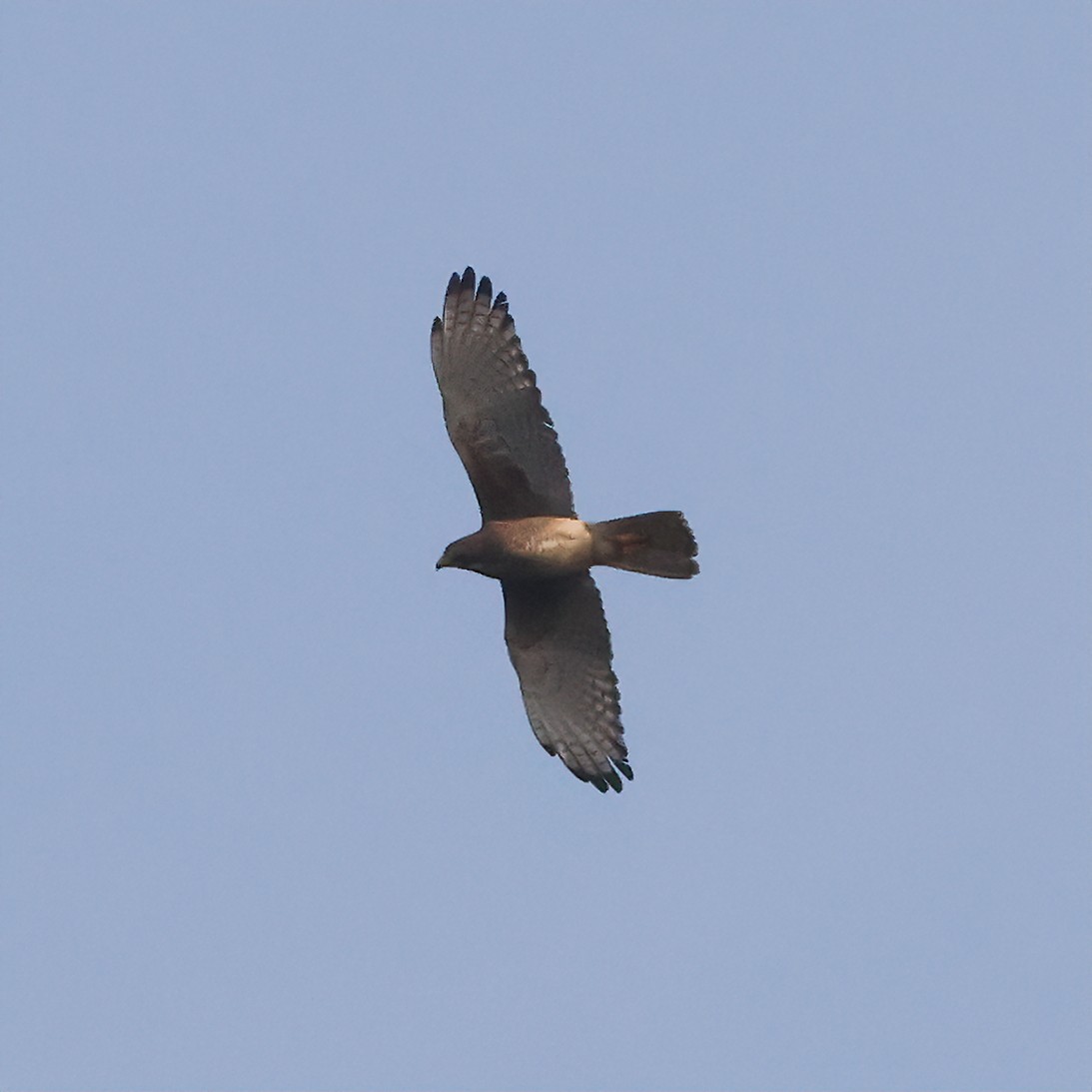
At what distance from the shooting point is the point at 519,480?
509 inches

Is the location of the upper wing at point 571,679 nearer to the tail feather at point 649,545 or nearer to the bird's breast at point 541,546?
the bird's breast at point 541,546

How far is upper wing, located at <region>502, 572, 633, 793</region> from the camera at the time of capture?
1315 centimetres

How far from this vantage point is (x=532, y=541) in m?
12.8

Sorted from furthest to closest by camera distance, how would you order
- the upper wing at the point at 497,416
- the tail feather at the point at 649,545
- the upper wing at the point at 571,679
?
the upper wing at the point at 571,679 → the upper wing at the point at 497,416 → the tail feather at the point at 649,545

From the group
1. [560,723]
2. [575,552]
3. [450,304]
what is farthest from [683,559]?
[450,304]

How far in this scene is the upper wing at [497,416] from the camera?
12.9 metres

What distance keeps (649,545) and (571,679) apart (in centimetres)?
125

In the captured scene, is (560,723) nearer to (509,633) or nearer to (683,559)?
(509,633)

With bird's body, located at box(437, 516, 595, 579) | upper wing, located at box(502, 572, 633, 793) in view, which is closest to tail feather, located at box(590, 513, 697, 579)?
bird's body, located at box(437, 516, 595, 579)

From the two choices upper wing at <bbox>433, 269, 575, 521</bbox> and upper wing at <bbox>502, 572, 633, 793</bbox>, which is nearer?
upper wing at <bbox>433, 269, 575, 521</bbox>

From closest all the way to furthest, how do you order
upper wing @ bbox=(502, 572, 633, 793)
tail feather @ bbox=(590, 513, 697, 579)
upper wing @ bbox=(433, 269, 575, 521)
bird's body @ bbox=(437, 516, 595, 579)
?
tail feather @ bbox=(590, 513, 697, 579)
bird's body @ bbox=(437, 516, 595, 579)
upper wing @ bbox=(433, 269, 575, 521)
upper wing @ bbox=(502, 572, 633, 793)

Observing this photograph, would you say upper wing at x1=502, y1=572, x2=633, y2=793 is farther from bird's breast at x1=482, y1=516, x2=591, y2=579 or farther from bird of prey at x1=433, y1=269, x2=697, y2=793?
bird's breast at x1=482, y1=516, x2=591, y2=579

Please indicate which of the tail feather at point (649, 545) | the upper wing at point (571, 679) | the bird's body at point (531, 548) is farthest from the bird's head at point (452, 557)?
the tail feather at point (649, 545)

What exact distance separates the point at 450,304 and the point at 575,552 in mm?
1978
